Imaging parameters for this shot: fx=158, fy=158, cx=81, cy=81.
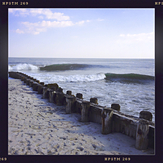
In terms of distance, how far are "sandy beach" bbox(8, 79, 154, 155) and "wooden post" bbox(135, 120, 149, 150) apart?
10 centimetres

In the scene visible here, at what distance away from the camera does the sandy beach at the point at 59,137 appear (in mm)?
3004

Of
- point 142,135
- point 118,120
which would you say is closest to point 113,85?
point 118,120

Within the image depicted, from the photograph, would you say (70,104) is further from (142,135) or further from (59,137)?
(142,135)

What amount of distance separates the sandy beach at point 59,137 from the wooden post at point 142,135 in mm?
101

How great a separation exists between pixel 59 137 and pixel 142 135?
1.74 m

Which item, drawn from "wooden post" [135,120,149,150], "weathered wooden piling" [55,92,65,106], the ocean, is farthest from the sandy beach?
the ocean

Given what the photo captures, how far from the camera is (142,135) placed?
291 centimetres

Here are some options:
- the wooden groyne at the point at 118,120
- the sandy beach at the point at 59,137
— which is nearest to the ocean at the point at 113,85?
the wooden groyne at the point at 118,120

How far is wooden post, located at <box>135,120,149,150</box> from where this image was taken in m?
2.87

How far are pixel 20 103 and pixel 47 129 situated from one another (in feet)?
9.10

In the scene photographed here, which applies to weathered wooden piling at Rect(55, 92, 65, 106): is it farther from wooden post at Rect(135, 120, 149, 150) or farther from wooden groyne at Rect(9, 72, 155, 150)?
wooden post at Rect(135, 120, 149, 150)
